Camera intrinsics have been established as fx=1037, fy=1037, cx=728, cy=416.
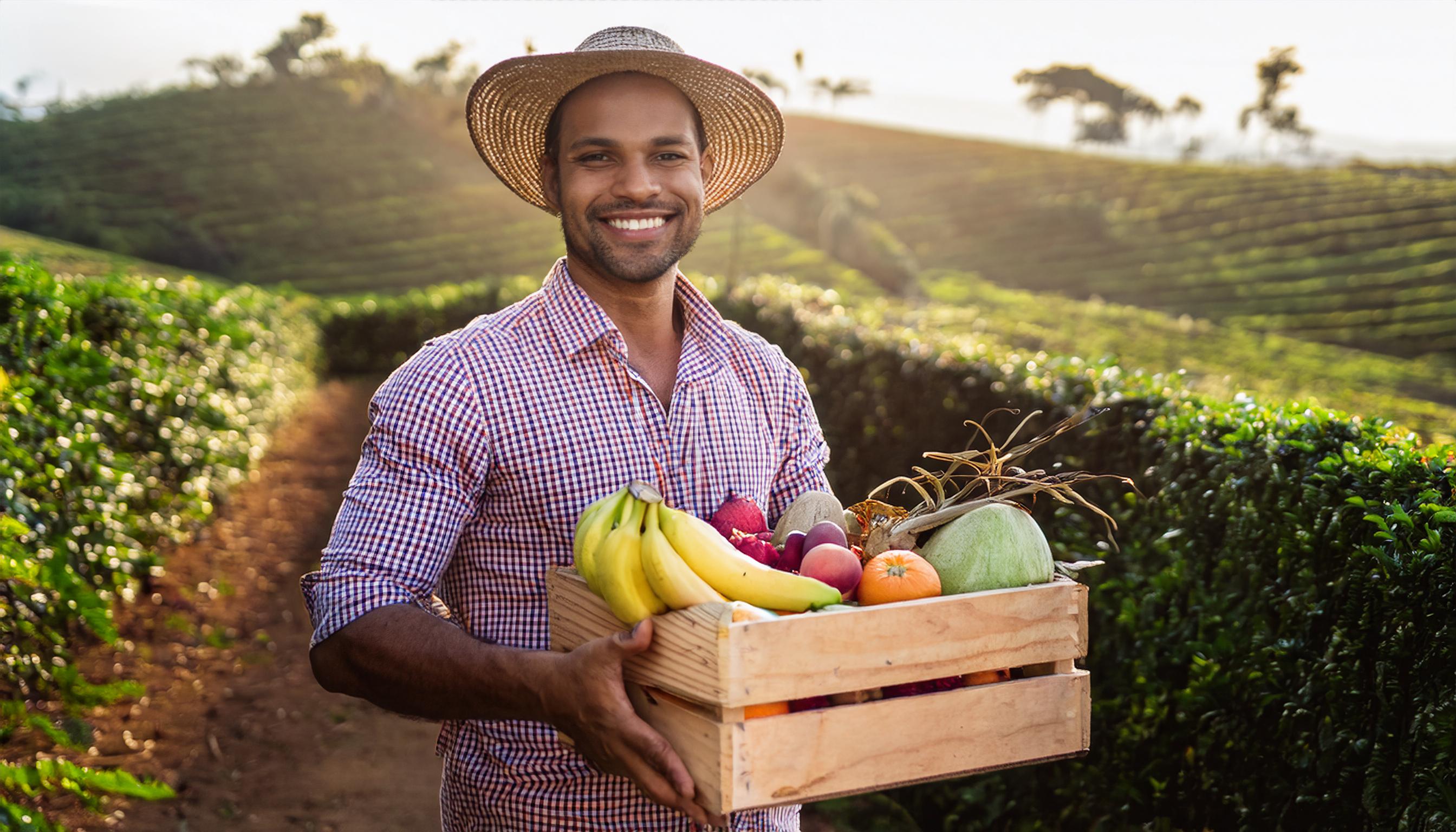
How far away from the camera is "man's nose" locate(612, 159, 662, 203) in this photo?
213cm

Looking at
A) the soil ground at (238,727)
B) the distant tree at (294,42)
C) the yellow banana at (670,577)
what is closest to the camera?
A: the yellow banana at (670,577)

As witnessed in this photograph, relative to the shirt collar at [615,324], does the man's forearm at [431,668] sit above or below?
below

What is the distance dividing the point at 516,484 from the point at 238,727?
4639mm

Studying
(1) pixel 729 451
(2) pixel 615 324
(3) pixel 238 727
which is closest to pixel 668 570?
(1) pixel 729 451

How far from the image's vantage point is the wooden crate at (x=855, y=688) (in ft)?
4.60

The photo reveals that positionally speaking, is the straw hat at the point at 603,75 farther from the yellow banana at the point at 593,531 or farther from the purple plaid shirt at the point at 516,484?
the yellow banana at the point at 593,531

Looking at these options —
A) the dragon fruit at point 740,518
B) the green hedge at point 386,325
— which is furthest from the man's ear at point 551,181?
the green hedge at point 386,325

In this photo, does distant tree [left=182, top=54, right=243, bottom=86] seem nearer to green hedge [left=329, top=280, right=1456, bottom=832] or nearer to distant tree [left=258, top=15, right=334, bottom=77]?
distant tree [left=258, top=15, right=334, bottom=77]

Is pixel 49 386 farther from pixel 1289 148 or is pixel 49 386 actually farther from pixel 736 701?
pixel 1289 148

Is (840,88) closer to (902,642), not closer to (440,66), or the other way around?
(440,66)

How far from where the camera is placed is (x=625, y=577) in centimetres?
150

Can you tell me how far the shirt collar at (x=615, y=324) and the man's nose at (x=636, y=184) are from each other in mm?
215

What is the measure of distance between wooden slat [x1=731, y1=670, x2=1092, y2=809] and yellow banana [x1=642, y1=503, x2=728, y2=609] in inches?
7.6

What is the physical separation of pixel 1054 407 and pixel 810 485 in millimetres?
2532
